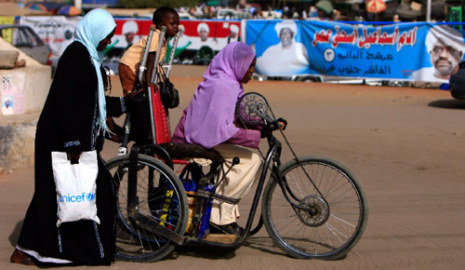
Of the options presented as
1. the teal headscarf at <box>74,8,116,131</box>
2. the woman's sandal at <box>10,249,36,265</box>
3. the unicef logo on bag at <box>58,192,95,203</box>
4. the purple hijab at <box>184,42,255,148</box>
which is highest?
the teal headscarf at <box>74,8,116,131</box>

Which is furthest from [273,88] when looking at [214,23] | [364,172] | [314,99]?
[364,172]

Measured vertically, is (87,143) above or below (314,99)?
above

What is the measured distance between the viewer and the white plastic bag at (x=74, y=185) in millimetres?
4555

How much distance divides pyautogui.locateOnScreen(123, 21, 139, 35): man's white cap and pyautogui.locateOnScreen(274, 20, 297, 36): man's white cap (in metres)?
5.46

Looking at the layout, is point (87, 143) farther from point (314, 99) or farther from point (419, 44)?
point (419, 44)

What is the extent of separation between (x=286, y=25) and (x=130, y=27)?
5932mm

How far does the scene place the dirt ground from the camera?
503cm

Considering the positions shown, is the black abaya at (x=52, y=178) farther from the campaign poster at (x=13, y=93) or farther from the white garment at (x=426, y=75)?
the white garment at (x=426, y=75)

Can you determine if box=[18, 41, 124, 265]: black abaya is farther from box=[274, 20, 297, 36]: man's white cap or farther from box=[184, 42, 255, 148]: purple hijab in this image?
box=[274, 20, 297, 36]: man's white cap

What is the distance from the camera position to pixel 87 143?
460cm

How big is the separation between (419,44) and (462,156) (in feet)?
29.8

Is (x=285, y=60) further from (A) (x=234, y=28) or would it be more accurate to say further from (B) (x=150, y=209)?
(B) (x=150, y=209)

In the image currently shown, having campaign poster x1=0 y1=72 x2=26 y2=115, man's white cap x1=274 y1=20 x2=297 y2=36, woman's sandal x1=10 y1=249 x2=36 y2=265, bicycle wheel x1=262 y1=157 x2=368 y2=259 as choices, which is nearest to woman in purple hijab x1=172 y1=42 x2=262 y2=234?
bicycle wheel x1=262 y1=157 x2=368 y2=259

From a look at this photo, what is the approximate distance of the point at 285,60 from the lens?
1973 cm
